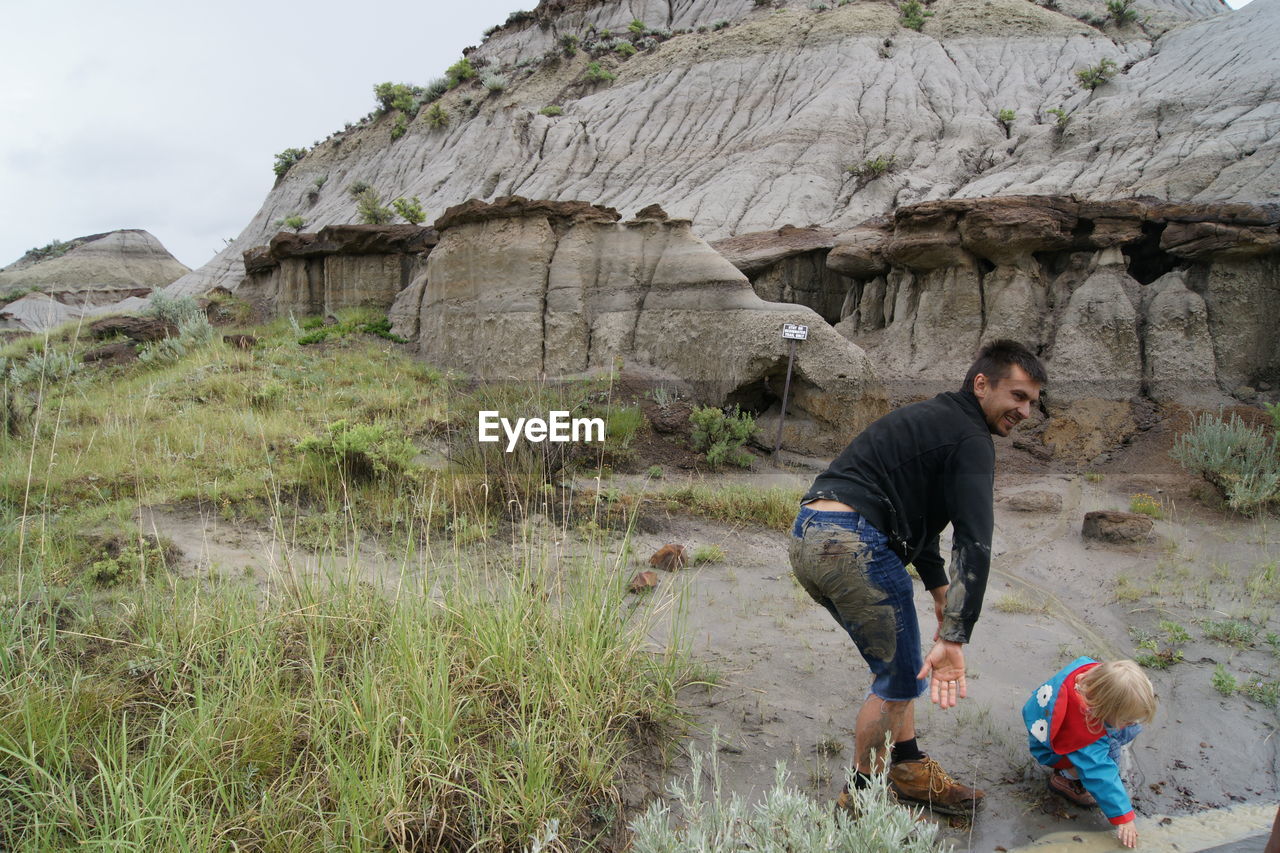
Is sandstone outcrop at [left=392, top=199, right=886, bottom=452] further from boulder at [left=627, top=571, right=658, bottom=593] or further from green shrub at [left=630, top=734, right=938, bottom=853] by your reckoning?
green shrub at [left=630, top=734, right=938, bottom=853]

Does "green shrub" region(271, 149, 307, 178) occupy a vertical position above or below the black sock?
above

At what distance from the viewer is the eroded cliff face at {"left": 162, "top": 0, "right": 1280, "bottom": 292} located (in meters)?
18.3

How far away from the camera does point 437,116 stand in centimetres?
→ 3253

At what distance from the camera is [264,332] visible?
1527 cm

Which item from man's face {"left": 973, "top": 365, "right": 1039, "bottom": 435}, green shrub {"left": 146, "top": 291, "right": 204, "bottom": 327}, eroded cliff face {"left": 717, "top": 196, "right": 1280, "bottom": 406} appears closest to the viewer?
man's face {"left": 973, "top": 365, "right": 1039, "bottom": 435}

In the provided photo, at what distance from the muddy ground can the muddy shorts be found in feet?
2.29

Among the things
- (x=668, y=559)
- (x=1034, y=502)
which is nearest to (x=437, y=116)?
(x=1034, y=502)

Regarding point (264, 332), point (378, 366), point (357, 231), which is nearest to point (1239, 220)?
point (378, 366)

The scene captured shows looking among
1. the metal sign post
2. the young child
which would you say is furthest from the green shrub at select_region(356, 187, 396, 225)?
the young child

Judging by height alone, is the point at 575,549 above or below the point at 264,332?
below

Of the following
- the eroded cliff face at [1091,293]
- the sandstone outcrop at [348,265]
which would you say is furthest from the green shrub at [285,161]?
the eroded cliff face at [1091,293]

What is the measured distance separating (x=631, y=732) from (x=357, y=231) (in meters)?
14.9

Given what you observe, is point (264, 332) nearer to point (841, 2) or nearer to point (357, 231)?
point (357, 231)

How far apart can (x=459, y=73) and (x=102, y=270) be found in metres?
22.4
